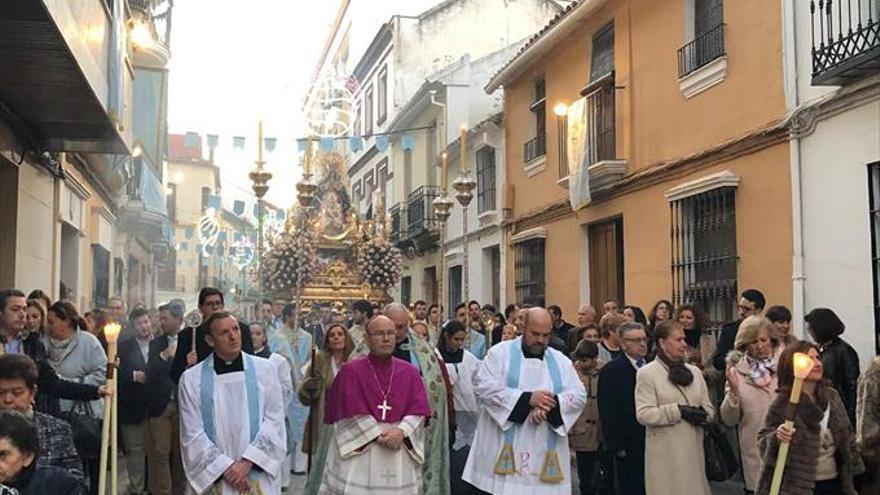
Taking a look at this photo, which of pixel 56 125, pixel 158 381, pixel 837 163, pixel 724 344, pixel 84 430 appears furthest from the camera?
pixel 56 125

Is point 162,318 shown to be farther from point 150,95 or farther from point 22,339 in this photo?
point 150,95

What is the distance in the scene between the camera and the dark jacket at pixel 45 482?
3.58m

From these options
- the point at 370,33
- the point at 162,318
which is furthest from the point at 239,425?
the point at 370,33

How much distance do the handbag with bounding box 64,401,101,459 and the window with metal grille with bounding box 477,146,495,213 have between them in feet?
43.3

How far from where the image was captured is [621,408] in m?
6.75

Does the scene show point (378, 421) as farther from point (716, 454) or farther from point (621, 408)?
point (716, 454)

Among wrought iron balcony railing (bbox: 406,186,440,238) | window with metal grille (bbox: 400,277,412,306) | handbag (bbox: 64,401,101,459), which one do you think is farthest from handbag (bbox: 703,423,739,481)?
window with metal grille (bbox: 400,277,412,306)

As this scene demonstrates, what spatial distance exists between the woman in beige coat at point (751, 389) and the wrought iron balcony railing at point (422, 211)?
663 inches

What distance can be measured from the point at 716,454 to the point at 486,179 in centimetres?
1404

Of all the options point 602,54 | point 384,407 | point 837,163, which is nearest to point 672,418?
point 384,407

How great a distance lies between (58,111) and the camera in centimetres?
918

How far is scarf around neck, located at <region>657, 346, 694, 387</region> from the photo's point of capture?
620 cm

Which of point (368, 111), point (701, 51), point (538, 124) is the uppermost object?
point (368, 111)

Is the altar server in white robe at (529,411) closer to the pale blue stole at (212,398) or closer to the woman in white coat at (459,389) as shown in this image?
the woman in white coat at (459,389)
